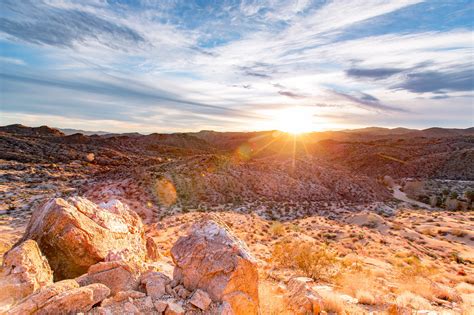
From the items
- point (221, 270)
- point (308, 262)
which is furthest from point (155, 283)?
point (308, 262)

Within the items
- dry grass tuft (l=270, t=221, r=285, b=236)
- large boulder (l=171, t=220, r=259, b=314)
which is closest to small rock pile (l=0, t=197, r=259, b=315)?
large boulder (l=171, t=220, r=259, b=314)

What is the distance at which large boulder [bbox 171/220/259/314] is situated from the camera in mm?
5699

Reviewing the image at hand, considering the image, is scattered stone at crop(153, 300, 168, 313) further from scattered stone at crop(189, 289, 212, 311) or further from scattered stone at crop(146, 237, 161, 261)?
scattered stone at crop(146, 237, 161, 261)

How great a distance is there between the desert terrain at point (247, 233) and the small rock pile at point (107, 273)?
30mm

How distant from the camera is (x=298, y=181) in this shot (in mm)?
34562

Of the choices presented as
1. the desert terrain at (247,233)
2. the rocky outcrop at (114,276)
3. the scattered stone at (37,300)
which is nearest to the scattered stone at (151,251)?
the desert terrain at (247,233)

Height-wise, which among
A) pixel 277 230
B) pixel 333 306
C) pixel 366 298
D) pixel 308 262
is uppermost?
pixel 333 306

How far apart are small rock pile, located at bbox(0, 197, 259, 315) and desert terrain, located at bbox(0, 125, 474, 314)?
1.2 inches

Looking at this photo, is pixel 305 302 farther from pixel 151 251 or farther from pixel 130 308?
pixel 151 251

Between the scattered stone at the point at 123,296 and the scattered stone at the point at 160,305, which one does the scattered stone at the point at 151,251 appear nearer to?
the scattered stone at the point at 123,296

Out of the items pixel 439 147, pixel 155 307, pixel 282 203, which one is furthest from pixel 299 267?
pixel 439 147

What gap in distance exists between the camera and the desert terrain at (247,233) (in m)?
5.77

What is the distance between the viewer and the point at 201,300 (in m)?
5.38

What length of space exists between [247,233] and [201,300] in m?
13.5
